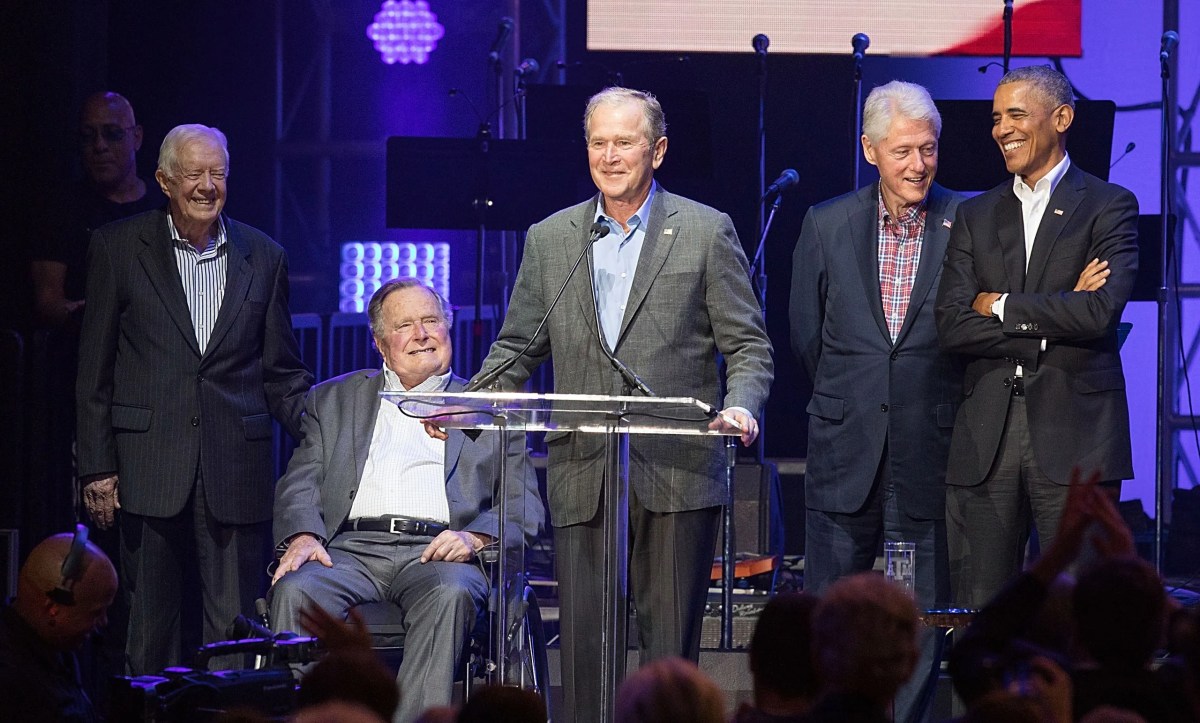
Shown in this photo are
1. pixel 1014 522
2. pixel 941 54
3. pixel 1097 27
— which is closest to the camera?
pixel 1014 522

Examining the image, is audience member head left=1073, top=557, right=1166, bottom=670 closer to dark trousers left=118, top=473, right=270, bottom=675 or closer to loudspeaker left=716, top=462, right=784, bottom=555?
dark trousers left=118, top=473, right=270, bottom=675

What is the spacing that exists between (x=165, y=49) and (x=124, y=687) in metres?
5.33

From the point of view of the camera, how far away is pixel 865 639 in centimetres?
233

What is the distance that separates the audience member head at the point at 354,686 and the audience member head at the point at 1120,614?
112 cm

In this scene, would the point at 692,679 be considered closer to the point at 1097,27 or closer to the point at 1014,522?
the point at 1014,522

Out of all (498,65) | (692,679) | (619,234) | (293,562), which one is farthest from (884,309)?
(498,65)

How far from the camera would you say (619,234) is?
157 inches

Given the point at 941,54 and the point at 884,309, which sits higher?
the point at 941,54

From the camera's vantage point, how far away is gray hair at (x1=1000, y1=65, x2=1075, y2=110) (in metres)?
4.49

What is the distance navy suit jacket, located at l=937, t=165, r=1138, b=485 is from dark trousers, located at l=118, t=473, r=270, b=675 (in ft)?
7.24

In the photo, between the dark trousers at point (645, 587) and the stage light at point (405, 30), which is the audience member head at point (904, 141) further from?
the stage light at point (405, 30)

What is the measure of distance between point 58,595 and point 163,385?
163cm

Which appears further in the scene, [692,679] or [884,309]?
[884,309]

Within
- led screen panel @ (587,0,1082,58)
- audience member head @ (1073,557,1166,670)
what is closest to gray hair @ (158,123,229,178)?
led screen panel @ (587,0,1082,58)
